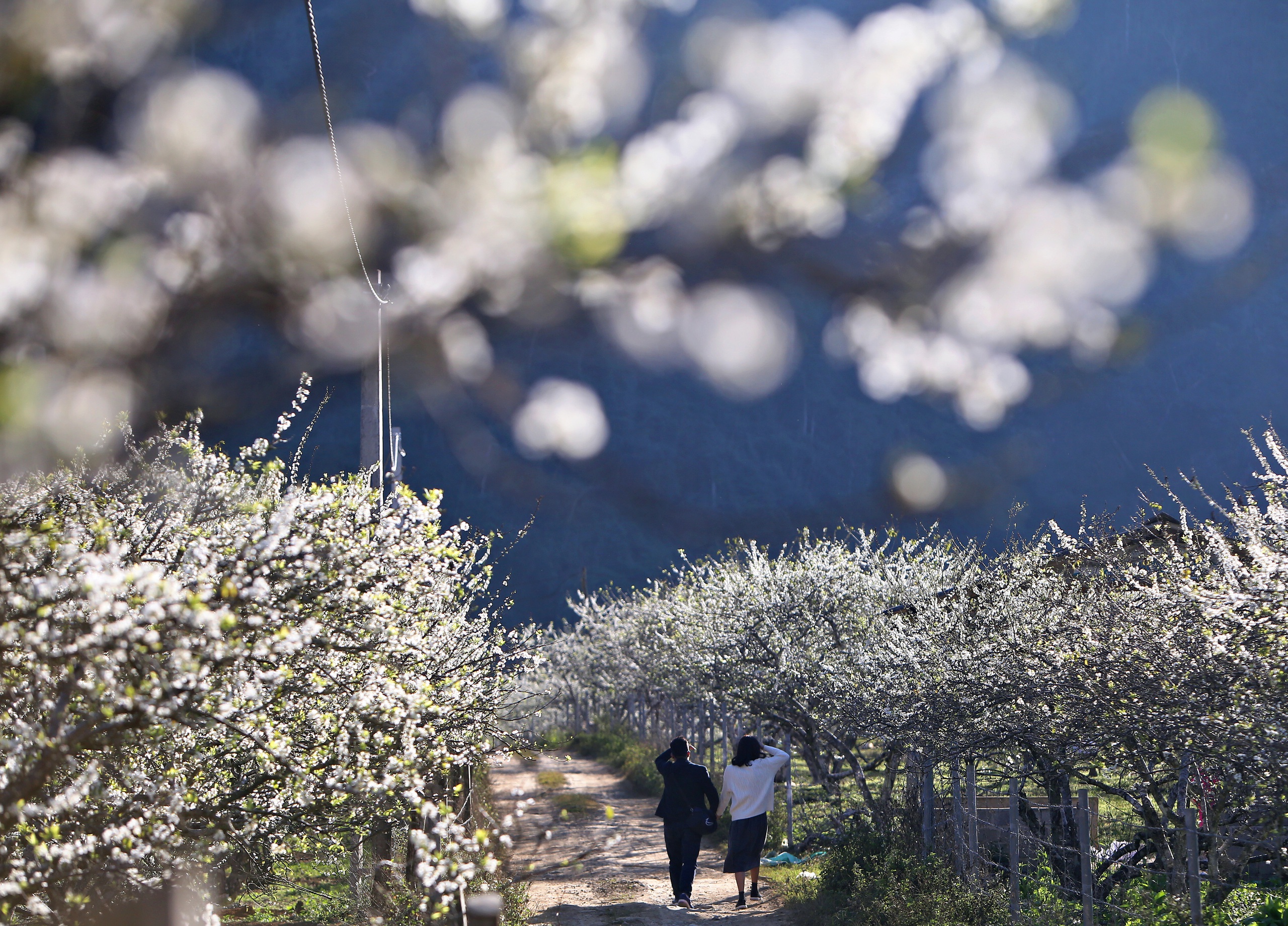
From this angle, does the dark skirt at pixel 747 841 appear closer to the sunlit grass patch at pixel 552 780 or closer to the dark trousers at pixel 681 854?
the dark trousers at pixel 681 854

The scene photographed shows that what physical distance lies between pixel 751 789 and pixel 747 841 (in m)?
0.69

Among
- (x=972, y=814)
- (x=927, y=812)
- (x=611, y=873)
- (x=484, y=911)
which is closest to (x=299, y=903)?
(x=611, y=873)

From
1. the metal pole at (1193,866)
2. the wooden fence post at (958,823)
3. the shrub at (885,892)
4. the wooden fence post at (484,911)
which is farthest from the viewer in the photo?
the wooden fence post at (958,823)

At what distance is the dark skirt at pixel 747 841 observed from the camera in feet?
35.3

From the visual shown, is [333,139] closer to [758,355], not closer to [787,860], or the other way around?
[787,860]

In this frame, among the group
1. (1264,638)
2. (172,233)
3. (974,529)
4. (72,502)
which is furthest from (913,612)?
(974,529)

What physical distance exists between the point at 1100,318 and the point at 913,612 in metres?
172

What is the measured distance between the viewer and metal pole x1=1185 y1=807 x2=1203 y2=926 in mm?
6367

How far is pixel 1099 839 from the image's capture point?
14195 mm

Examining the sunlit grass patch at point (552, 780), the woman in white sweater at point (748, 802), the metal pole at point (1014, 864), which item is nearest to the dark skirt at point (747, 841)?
the woman in white sweater at point (748, 802)

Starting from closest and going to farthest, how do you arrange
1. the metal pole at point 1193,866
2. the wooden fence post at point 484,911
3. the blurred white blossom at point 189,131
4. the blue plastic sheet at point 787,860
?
the wooden fence post at point 484,911
the metal pole at point 1193,866
the blue plastic sheet at point 787,860
the blurred white blossom at point 189,131

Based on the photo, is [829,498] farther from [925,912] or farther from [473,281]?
[925,912]

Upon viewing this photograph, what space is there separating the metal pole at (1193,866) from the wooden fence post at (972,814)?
7.52ft

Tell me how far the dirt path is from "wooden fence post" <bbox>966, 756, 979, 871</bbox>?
2140mm
